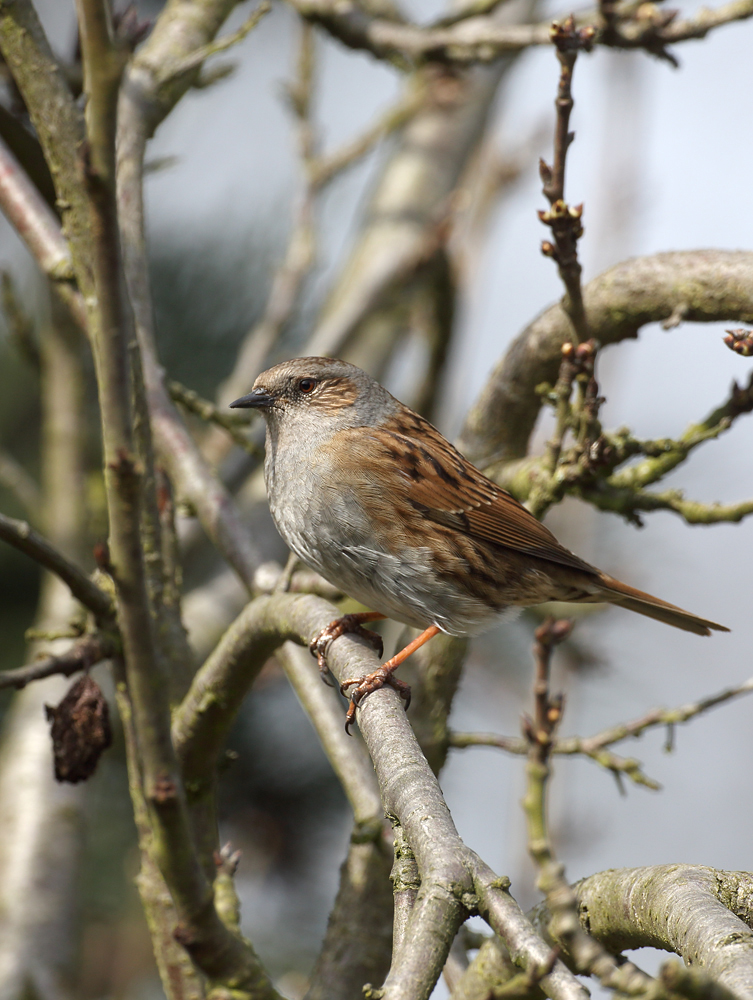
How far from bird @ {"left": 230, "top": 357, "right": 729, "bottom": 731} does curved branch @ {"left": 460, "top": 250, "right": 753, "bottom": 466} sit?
0.22 metres

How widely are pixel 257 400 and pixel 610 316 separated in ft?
4.38

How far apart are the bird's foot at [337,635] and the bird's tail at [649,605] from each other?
894 millimetres

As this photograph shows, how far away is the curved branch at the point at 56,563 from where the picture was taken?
246 centimetres

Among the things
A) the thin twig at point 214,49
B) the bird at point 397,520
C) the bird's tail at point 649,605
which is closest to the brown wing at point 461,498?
the bird at point 397,520

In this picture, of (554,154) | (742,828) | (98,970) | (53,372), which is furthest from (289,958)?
(742,828)

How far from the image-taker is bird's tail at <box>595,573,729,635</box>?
3609 millimetres

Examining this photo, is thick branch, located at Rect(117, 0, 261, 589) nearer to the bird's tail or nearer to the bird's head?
the bird's head

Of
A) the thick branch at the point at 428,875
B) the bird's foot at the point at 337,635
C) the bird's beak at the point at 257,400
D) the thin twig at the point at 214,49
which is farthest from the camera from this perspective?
the bird's beak at the point at 257,400

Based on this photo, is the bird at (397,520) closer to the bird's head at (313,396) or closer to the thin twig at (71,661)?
the bird's head at (313,396)

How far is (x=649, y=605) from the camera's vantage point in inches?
145

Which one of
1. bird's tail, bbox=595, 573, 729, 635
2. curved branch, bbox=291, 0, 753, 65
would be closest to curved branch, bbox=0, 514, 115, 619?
bird's tail, bbox=595, 573, 729, 635

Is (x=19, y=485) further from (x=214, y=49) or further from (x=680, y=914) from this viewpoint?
(x=680, y=914)

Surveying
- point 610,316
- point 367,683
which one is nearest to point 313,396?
point 610,316

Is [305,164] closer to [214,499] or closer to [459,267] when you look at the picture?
[459,267]
